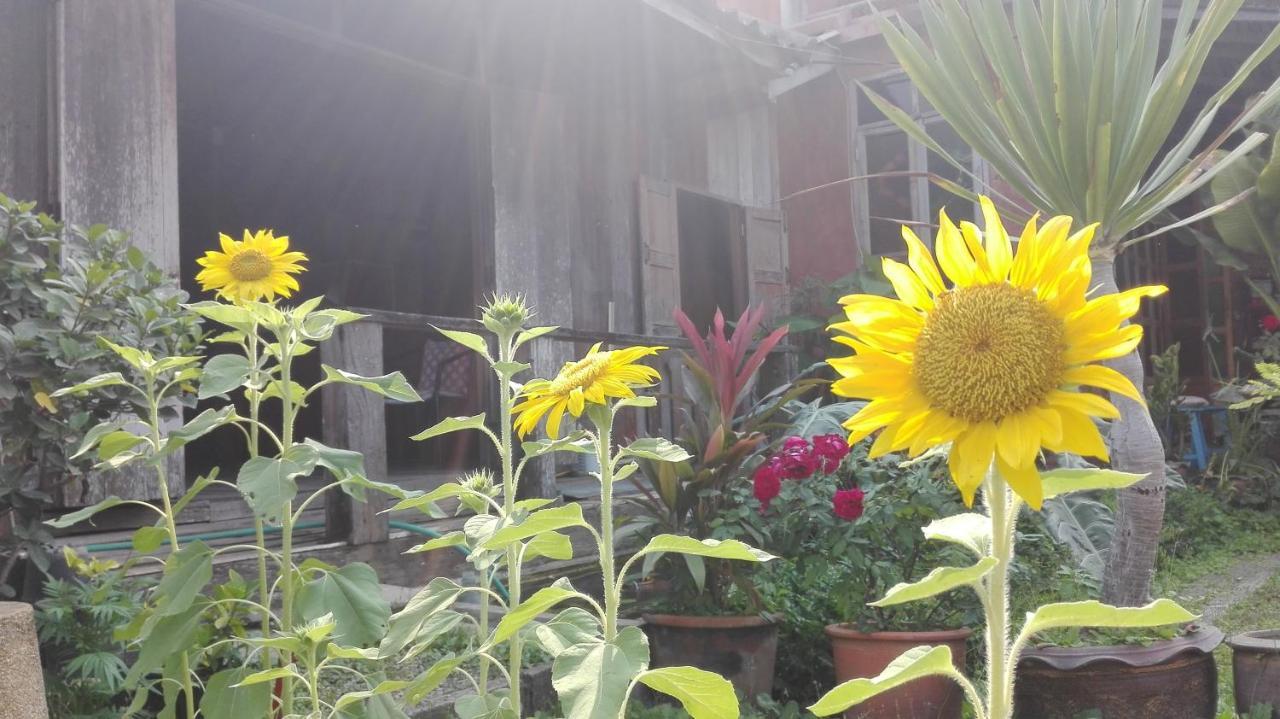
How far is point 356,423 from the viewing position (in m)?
3.82

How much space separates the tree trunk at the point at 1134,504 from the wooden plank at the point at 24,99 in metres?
3.58

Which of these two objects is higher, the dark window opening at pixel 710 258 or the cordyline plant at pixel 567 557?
the dark window opening at pixel 710 258

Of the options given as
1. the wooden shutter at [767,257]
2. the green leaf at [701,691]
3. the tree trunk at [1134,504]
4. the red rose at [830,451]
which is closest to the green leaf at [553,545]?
the green leaf at [701,691]

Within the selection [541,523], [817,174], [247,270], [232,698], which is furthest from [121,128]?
[817,174]

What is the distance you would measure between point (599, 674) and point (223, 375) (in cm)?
86

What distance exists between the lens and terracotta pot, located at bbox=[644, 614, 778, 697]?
3.07 metres

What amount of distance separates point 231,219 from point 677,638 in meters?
6.97

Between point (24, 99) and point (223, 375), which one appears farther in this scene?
point (24, 99)

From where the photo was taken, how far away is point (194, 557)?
5.14 feet

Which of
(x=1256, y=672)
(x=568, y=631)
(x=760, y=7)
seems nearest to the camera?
(x=568, y=631)

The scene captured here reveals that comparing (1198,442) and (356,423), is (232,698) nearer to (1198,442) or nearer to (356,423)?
(356,423)

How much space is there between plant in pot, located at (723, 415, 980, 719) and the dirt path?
1718 mm

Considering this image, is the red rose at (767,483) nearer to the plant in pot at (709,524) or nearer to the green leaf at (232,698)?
the plant in pot at (709,524)

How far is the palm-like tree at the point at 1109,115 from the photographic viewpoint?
2.43 meters
